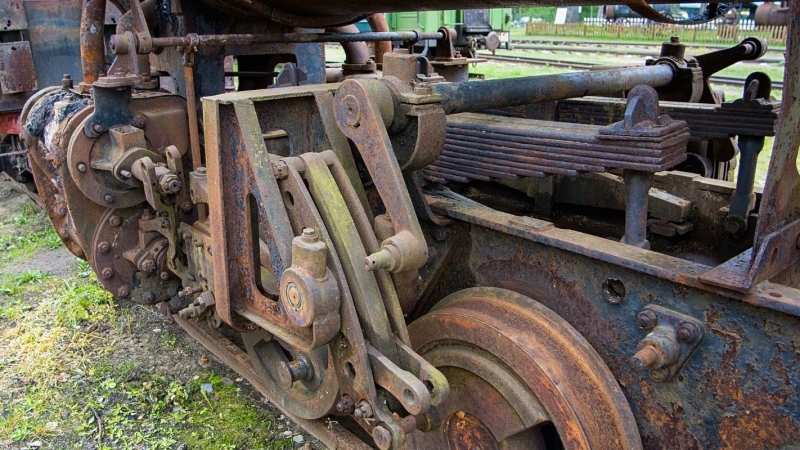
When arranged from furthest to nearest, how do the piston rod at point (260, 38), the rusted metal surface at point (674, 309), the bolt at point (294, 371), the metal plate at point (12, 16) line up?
the metal plate at point (12, 16)
the piston rod at point (260, 38)
the bolt at point (294, 371)
the rusted metal surface at point (674, 309)

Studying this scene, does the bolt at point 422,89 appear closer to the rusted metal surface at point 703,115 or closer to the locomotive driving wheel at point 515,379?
the locomotive driving wheel at point 515,379

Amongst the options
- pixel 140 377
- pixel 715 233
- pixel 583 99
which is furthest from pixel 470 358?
pixel 140 377

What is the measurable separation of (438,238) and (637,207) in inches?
27.1

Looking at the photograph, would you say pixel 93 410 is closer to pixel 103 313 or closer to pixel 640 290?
pixel 103 313

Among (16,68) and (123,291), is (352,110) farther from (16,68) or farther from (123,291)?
(16,68)

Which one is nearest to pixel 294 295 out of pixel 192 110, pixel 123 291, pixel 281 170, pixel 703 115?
pixel 281 170

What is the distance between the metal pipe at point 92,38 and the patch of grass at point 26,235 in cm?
245

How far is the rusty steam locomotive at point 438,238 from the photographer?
5.96 feet

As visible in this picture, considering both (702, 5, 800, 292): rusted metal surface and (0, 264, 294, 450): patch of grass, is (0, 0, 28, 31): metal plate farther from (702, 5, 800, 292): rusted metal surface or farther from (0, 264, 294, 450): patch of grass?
(702, 5, 800, 292): rusted metal surface

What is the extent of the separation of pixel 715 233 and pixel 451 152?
3.82 feet

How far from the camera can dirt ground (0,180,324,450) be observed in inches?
116

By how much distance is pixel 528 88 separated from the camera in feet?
8.44

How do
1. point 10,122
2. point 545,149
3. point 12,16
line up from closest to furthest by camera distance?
point 545,149 → point 12,16 → point 10,122

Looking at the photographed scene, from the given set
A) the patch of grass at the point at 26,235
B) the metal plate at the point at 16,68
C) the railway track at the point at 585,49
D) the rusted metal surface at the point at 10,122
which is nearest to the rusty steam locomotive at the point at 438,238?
the metal plate at the point at 16,68
